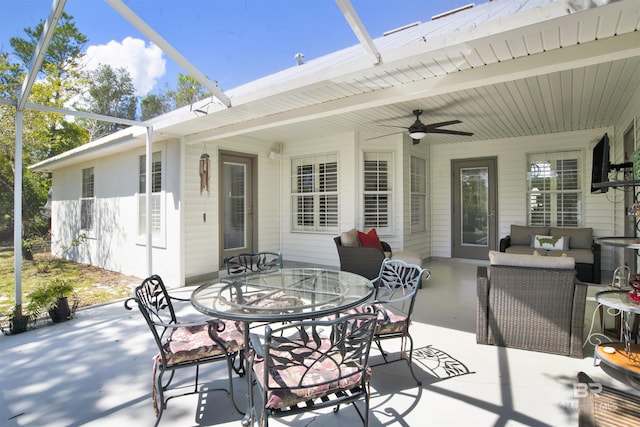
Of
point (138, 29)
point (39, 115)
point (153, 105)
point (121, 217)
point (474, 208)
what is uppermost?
point (153, 105)

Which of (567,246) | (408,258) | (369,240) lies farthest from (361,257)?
(567,246)

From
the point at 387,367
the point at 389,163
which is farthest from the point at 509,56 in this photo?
the point at 389,163

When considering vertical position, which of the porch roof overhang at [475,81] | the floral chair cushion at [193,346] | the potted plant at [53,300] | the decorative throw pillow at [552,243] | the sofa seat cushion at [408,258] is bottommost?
the potted plant at [53,300]

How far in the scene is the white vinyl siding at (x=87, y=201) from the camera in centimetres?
807

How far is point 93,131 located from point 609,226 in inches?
713

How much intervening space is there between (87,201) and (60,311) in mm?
5365

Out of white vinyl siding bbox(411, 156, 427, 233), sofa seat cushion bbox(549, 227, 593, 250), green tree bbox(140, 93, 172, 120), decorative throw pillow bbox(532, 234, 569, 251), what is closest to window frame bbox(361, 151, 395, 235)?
white vinyl siding bbox(411, 156, 427, 233)

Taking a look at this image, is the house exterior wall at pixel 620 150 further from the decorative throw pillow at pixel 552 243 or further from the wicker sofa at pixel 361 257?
the wicker sofa at pixel 361 257

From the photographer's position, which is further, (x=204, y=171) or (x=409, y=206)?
(x=409, y=206)

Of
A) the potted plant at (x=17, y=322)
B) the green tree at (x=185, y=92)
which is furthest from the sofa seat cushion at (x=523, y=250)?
the green tree at (x=185, y=92)

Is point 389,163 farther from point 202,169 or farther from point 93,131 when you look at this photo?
point 93,131

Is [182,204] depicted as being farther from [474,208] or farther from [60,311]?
[474,208]

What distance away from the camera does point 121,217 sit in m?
6.89

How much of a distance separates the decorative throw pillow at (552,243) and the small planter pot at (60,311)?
24.5 ft
